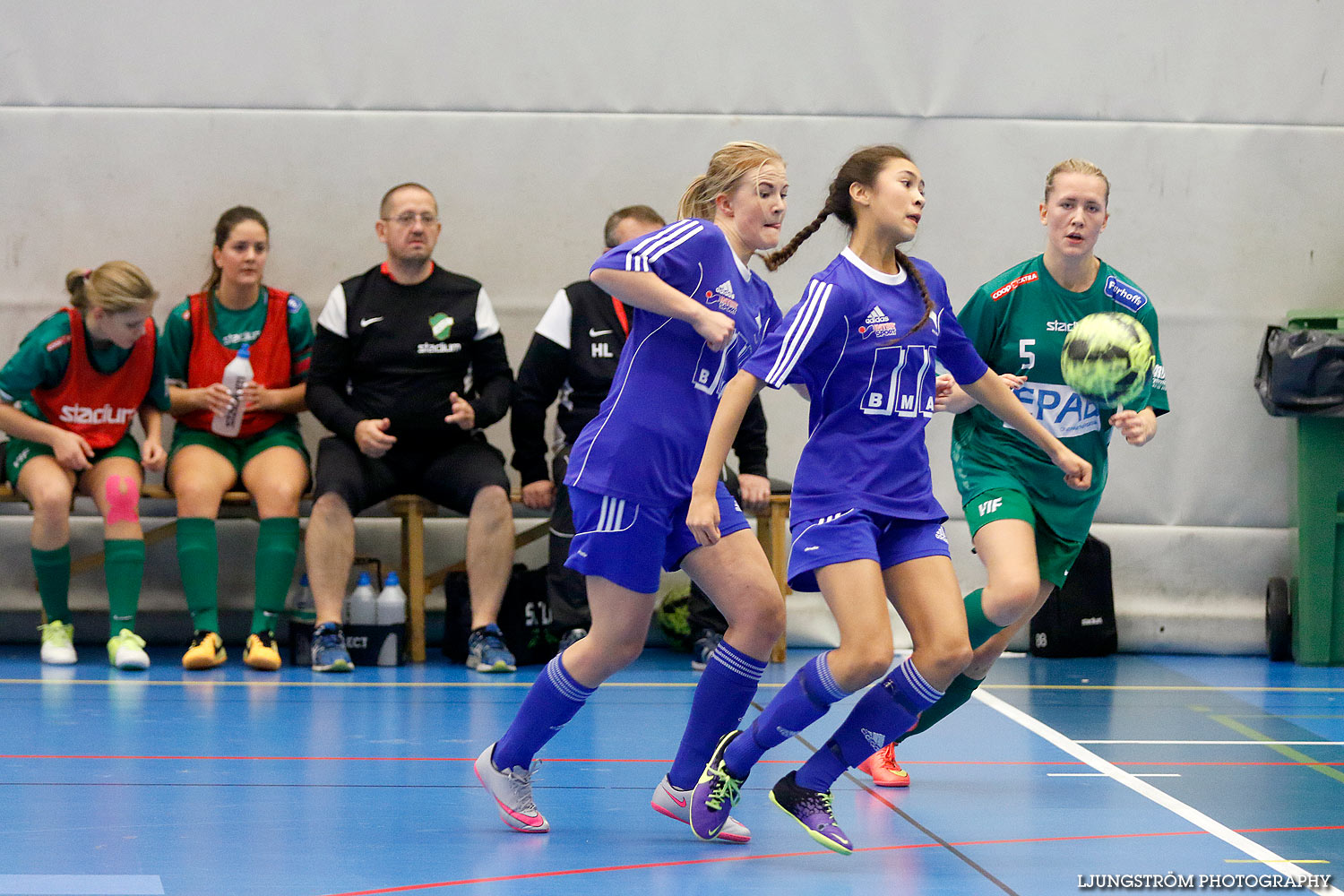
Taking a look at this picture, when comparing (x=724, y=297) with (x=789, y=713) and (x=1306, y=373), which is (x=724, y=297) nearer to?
(x=789, y=713)

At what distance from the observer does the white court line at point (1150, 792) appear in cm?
346

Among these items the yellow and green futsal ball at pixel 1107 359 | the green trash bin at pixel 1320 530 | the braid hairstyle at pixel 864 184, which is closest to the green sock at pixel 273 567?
the braid hairstyle at pixel 864 184

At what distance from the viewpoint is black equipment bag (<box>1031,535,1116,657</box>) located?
7098 mm

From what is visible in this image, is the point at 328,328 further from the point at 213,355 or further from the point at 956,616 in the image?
the point at 956,616

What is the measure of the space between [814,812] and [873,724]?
0.86 feet

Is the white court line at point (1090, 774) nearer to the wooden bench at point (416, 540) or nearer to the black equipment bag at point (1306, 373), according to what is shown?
the wooden bench at point (416, 540)

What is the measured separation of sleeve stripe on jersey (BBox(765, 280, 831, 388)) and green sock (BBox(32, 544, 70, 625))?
14.0 ft

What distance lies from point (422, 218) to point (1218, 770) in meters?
4.16

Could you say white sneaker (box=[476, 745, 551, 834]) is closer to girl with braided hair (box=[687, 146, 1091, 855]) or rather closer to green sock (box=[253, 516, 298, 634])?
girl with braided hair (box=[687, 146, 1091, 855])

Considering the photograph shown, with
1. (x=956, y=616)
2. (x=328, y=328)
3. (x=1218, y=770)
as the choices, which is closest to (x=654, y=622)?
(x=328, y=328)

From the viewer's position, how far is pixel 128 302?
6.34m

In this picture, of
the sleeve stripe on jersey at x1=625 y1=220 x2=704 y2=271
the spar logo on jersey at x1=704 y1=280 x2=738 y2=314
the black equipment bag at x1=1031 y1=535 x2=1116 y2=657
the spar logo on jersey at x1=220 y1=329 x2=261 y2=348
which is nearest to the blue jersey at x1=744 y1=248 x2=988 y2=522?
the spar logo on jersey at x1=704 y1=280 x2=738 y2=314

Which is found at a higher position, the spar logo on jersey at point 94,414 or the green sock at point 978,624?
the spar logo on jersey at point 94,414

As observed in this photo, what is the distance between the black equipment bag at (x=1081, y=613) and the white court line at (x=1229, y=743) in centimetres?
198
